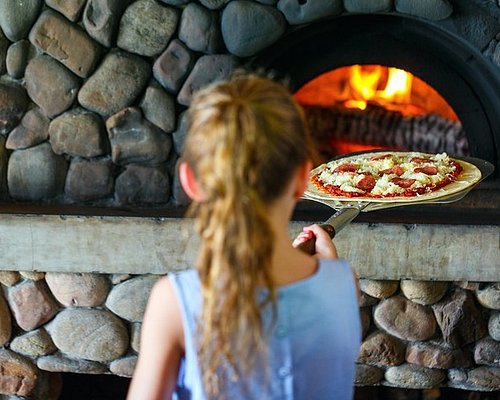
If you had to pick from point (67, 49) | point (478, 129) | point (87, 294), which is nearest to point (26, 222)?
point (87, 294)

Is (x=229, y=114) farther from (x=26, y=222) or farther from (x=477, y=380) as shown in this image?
(x=477, y=380)

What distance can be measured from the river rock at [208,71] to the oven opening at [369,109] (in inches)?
25.3

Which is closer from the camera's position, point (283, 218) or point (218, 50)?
point (283, 218)

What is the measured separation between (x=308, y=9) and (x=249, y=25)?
0.15 metres

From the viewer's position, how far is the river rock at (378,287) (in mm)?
2271

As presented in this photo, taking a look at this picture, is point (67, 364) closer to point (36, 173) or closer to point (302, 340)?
point (36, 173)

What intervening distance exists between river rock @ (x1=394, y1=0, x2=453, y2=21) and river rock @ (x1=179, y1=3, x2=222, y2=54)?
1.52 feet

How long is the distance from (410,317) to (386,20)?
0.79 m

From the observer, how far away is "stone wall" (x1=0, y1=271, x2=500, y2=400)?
2293 millimetres

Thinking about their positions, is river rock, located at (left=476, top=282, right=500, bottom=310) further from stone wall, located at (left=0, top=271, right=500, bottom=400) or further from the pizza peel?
the pizza peel

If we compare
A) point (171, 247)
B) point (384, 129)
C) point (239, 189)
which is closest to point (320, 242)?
point (239, 189)

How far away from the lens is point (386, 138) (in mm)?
2938

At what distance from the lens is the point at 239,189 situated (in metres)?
0.95

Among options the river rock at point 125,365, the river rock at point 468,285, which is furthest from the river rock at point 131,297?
the river rock at point 468,285
